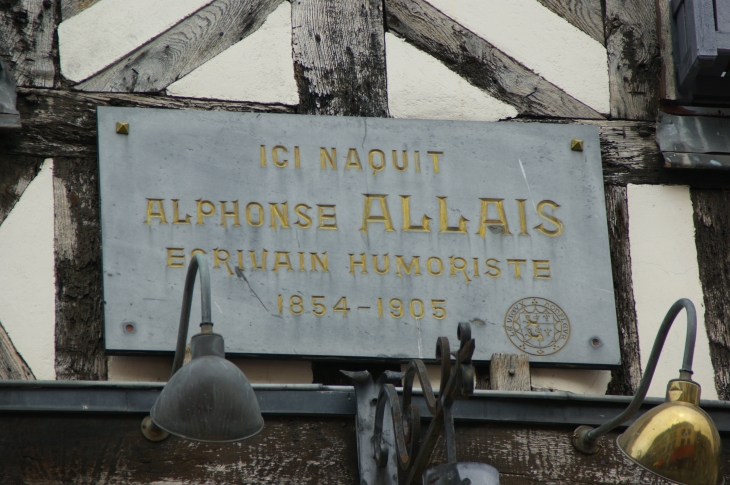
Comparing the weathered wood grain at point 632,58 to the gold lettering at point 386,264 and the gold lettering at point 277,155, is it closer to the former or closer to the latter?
the gold lettering at point 386,264

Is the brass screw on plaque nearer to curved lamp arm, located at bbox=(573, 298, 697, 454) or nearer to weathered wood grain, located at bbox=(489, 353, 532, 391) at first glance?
weathered wood grain, located at bbox=(489, 353, 532, 391)

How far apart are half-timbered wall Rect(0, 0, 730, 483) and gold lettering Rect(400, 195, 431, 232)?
16.2 inches

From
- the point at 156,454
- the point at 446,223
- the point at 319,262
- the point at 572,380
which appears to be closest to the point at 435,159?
the point at 446,223

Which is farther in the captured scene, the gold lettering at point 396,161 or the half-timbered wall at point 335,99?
the gold lettering at point 396,161

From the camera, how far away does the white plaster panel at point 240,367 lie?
152 inches

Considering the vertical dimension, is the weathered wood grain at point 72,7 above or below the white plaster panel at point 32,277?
above

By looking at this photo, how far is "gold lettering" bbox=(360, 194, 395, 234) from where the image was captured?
415 centimetres

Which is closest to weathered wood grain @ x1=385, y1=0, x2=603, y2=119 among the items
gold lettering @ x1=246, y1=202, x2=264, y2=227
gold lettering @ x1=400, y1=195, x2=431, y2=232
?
gold lettering @ x1=400, y1=195, x2=431, y2=232

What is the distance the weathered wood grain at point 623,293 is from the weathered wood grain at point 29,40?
7.15 feet

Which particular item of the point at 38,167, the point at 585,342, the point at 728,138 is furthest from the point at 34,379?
the point at 728,138

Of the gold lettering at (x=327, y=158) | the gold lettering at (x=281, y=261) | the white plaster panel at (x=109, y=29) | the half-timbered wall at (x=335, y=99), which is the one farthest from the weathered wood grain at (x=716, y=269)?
the white plaster panel at (x=109, y=29)

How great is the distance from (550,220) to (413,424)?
126cm

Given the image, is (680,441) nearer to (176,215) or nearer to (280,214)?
(280,214)

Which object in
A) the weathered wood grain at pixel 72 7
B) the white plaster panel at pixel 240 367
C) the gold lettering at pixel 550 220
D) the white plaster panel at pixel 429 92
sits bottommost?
the white plaster panel at pixel 240 367
